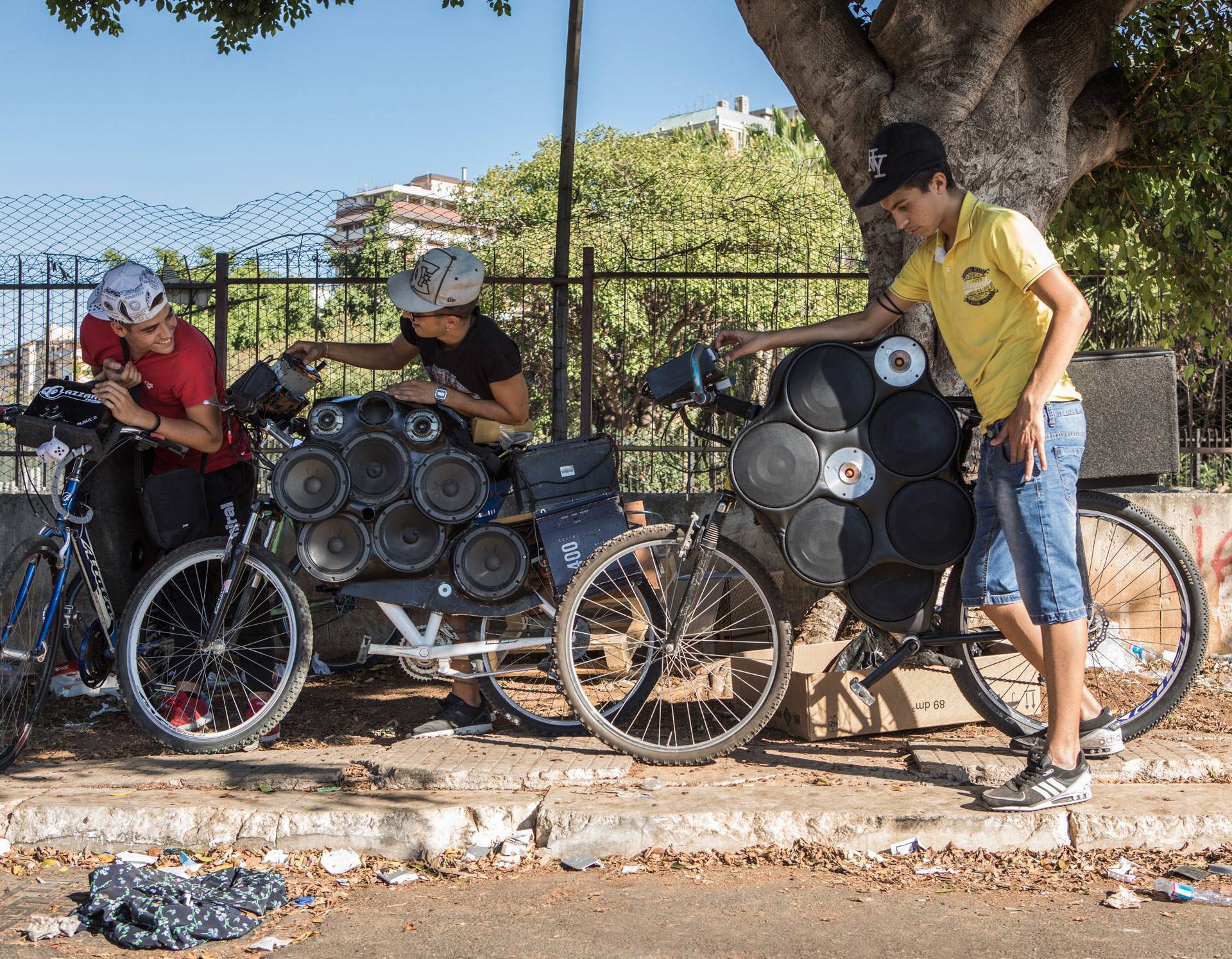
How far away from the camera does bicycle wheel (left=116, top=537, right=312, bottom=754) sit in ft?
14.3

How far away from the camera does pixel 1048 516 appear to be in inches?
140

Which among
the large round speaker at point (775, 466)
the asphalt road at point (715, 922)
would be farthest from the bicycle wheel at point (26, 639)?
the large round speaker at point (775, 466)

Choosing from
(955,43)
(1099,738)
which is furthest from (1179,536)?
(955,43)

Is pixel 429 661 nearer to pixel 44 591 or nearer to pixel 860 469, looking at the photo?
pixel 44 591

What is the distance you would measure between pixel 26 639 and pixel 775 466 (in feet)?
9.78

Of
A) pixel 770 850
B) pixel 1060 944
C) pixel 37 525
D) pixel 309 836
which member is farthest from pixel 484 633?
pixel 37 525

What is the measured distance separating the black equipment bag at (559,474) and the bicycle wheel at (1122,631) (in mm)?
1449

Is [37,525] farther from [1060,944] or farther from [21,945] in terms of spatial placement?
[1060,944]

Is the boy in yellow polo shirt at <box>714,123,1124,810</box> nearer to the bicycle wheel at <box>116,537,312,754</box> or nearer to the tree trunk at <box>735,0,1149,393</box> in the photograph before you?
the tree trunk at <box>735,0,1149,393</box>

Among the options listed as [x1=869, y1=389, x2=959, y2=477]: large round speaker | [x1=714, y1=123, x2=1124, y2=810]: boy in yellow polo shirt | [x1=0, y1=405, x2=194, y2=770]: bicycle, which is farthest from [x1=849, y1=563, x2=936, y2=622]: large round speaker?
[x1=0, y1=405, x2=194, y2=770]: bicycle

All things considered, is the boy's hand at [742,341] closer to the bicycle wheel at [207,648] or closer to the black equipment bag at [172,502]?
the bicycle wheel at [207,648]

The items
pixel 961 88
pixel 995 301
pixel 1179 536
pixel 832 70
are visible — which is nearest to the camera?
pixel 995 301

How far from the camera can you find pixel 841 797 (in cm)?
372

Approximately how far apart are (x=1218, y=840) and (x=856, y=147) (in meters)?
3.22
